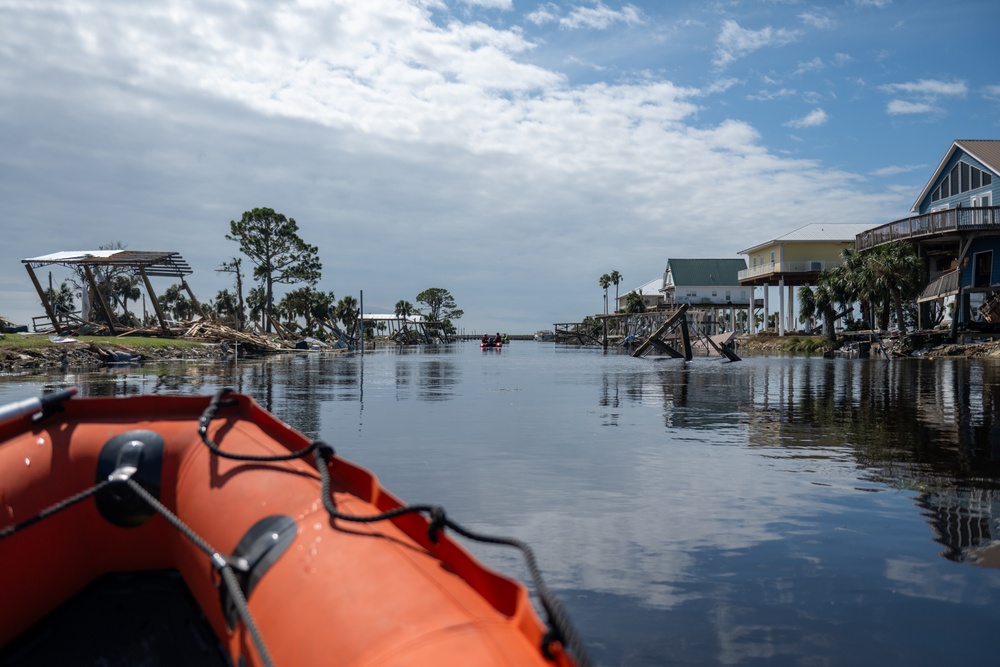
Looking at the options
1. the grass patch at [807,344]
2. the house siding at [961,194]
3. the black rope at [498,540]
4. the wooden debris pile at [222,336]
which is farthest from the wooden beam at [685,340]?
the black rope at [498,540]

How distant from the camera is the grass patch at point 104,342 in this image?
105ft

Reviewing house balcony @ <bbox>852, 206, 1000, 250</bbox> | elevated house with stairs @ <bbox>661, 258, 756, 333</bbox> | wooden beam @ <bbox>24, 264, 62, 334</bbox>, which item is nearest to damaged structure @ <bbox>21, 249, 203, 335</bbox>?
wooden beam @ <bbox>24, 264, 62, 334</bbox>

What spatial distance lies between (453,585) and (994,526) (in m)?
5.41

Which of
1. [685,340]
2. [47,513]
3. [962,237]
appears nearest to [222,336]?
[685,340]

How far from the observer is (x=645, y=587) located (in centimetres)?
489

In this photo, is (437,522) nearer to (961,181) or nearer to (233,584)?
(233,584)

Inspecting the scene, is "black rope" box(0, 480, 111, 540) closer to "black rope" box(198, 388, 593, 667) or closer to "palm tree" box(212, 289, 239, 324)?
"black rope" box(198, 388, 593, 667)

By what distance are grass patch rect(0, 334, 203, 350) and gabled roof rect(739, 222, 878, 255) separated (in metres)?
44.0

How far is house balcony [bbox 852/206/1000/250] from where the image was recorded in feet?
123

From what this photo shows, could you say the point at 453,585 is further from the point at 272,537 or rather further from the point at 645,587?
the point at 645,587

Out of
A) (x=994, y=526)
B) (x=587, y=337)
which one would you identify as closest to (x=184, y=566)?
(x=994, y=526)

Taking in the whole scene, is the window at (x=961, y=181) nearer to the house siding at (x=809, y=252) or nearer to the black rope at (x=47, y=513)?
the house siding at (x=809, y=252)

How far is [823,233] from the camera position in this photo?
63.1 m

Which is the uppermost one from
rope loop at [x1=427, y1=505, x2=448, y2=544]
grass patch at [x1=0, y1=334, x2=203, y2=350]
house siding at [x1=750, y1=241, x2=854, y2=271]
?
house siding at [x1=750, y1=241, x2=854, y2=271]
